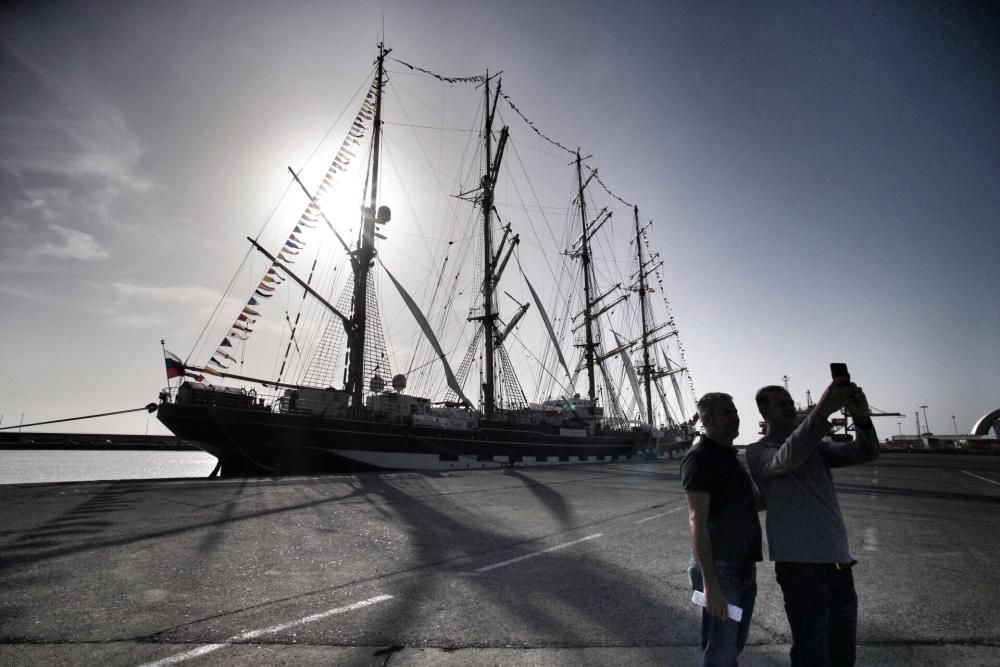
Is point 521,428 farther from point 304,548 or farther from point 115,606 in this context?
point 115,606

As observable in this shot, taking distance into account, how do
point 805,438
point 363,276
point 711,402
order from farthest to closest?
point 363,276 < point 711,402 < point 805,438

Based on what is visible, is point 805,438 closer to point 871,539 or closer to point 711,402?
point 711,402

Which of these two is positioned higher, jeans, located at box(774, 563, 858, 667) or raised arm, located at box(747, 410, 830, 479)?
raised arm, located at box(747, 410, 830, 479)

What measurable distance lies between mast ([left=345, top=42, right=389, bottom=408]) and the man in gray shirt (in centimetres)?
2461

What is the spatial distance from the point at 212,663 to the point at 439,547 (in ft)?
11.6

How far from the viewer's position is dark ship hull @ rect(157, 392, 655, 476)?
2033 centimetres

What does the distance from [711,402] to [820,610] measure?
1.13m

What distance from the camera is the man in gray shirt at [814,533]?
2.24m

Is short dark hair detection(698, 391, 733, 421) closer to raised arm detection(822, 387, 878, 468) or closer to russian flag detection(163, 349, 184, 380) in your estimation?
raised arm detection(822, 387, 878, 468)

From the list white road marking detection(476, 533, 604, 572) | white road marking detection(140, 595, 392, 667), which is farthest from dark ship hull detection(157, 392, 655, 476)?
white road marking detection(140, 595, 392, 667)

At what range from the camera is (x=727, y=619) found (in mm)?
2127

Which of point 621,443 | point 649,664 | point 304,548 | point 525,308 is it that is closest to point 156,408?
point 304,548

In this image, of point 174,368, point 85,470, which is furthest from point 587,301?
point 85,470

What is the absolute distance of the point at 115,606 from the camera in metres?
3.74
